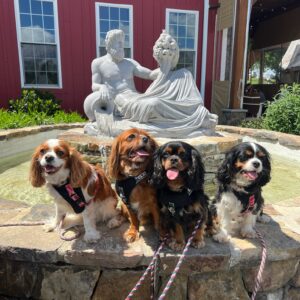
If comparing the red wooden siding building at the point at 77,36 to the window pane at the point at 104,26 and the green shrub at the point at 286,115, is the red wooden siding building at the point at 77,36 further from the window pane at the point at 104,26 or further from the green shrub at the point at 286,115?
the green shrub at the point at 286,115

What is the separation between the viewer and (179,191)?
1958 millimetres

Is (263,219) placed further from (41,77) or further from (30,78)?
(30,78)

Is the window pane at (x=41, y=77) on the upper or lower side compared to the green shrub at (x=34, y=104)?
upper

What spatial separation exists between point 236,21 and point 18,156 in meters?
7.58

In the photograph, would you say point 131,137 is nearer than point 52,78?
Yes

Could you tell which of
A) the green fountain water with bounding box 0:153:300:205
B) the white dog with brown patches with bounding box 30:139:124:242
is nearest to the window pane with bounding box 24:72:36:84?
the green fountain water with bounding box 0:153:300:205

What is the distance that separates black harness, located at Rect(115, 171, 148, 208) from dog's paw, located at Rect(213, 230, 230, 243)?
72cm

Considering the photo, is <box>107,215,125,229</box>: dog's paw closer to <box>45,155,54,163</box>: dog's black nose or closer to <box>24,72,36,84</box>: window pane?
<box>45,155,54,163</box>: dog's black nose

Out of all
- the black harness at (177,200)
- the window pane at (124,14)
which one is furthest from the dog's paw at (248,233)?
the window pane at (124,14)

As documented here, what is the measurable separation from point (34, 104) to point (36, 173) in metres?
7.28

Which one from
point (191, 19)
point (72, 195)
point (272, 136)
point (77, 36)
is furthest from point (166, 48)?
point (191, 19)

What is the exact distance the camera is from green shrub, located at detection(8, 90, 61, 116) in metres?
8.54

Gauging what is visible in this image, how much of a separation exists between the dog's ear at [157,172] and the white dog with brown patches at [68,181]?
0.51 meters

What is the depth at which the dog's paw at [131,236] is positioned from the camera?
2.13 m
